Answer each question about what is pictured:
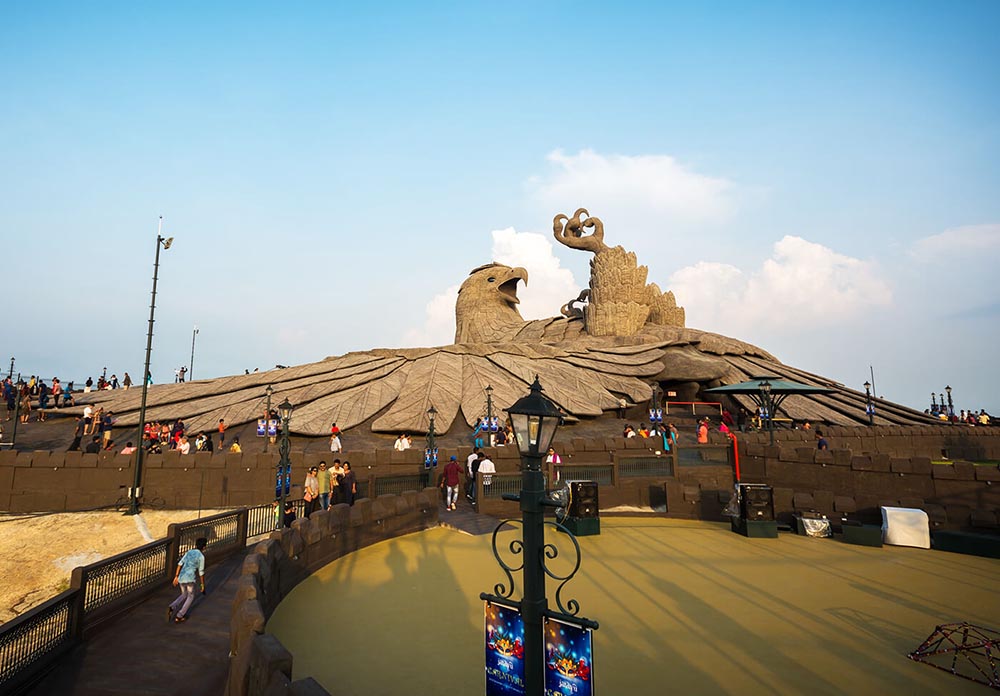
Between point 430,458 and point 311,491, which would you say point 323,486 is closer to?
point 311,491

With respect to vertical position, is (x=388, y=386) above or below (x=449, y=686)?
above

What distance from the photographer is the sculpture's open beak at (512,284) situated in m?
43.8

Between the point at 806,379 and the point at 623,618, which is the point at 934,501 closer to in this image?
the point at 623,618

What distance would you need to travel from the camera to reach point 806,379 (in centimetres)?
3603

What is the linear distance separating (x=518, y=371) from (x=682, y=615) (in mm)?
23366

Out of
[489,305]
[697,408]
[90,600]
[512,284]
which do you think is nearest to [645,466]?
[90,600]

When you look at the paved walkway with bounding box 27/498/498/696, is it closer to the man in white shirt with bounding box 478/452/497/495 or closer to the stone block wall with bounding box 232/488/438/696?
the stone block wall with bounding box 232/488/438/696

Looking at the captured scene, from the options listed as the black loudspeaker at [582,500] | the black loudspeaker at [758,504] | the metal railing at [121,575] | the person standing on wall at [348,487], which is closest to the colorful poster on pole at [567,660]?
the metal railing at [121,575]

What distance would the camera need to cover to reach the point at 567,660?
364 centimetres

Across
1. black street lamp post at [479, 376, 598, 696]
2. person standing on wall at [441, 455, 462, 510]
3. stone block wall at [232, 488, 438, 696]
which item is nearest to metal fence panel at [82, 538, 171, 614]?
stone block wall at [232, 488, 438, 696]

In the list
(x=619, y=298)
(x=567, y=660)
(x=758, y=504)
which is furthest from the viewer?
(x=619, y=298)

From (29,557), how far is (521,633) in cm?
1649

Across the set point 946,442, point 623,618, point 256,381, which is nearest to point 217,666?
point 623,618

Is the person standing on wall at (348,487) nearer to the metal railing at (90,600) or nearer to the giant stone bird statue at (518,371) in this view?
the metal railing at (90,600)
